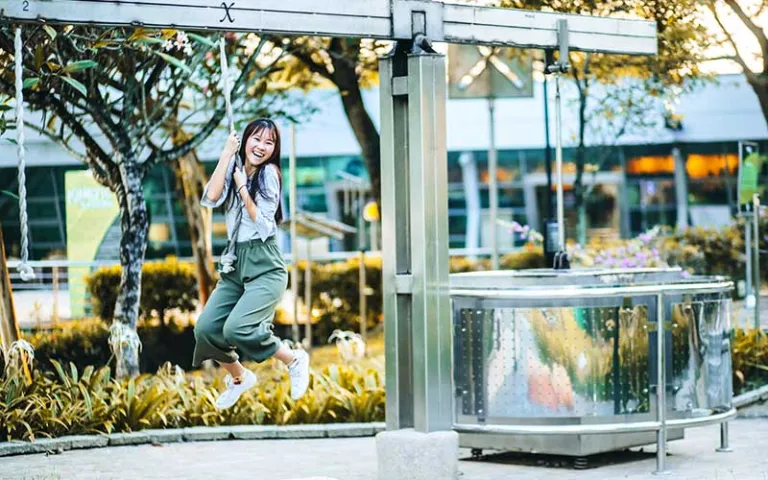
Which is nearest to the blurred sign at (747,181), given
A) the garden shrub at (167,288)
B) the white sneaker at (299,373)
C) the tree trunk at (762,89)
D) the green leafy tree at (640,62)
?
the tree trunk at (762,89)

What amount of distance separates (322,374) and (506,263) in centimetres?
1186

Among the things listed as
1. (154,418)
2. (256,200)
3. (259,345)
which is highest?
(256,200)

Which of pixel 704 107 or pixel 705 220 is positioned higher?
pixel 704 107

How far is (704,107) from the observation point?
40.9 m

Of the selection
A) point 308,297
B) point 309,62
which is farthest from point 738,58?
point 308,297

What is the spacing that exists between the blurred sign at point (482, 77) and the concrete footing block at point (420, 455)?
306 inches

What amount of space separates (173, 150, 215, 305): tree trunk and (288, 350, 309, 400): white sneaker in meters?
10.3

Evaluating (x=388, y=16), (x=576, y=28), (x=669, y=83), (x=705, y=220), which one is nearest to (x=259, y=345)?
(x=388, y=16)

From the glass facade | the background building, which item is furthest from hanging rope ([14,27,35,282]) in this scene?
the glass facade

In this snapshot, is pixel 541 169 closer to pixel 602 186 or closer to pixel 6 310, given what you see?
pixel 602 186

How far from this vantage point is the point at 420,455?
8.56 meters

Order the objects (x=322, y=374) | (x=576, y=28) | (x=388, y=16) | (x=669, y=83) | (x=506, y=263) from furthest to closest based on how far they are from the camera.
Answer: (x=506, y=263) < (x=669, y=83) < (x=322, y=374) < (x=576, y=28) < (x=388, y=16)

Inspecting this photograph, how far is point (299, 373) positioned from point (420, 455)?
1.13 m

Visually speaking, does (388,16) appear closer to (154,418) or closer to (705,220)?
(154,418)
